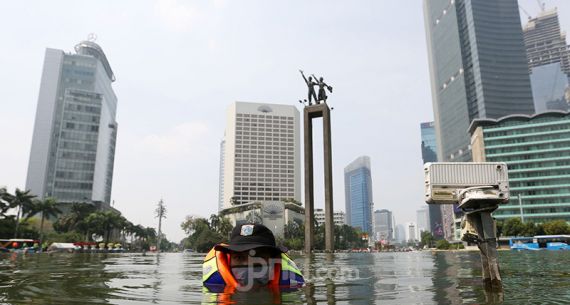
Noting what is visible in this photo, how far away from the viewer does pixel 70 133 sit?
138375 millimetres

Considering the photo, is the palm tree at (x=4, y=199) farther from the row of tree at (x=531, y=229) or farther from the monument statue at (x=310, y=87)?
the row of tree at (x=531, y=229)

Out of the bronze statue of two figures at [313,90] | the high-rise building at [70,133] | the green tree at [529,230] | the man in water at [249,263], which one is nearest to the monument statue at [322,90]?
the bronze statue of two figures at [313,90]

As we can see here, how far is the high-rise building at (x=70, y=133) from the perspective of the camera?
135 meters

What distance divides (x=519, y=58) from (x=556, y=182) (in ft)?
310

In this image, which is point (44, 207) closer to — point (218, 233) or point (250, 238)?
point (218, 233)

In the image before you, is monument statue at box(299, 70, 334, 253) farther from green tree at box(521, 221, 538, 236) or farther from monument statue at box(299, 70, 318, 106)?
green tree at box(521, 221, 538, 236)

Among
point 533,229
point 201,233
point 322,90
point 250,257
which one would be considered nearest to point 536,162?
point 533,229

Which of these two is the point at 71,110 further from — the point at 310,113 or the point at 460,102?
the point at 460,102

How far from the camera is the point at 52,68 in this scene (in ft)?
508

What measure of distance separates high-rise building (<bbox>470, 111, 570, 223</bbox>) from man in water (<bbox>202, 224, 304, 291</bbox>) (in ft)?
406

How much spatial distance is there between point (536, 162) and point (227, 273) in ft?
446

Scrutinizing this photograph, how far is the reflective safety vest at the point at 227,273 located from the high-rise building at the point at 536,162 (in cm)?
12328

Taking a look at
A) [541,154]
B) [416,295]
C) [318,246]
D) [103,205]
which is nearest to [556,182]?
[541,154]

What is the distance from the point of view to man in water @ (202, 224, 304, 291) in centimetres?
623
